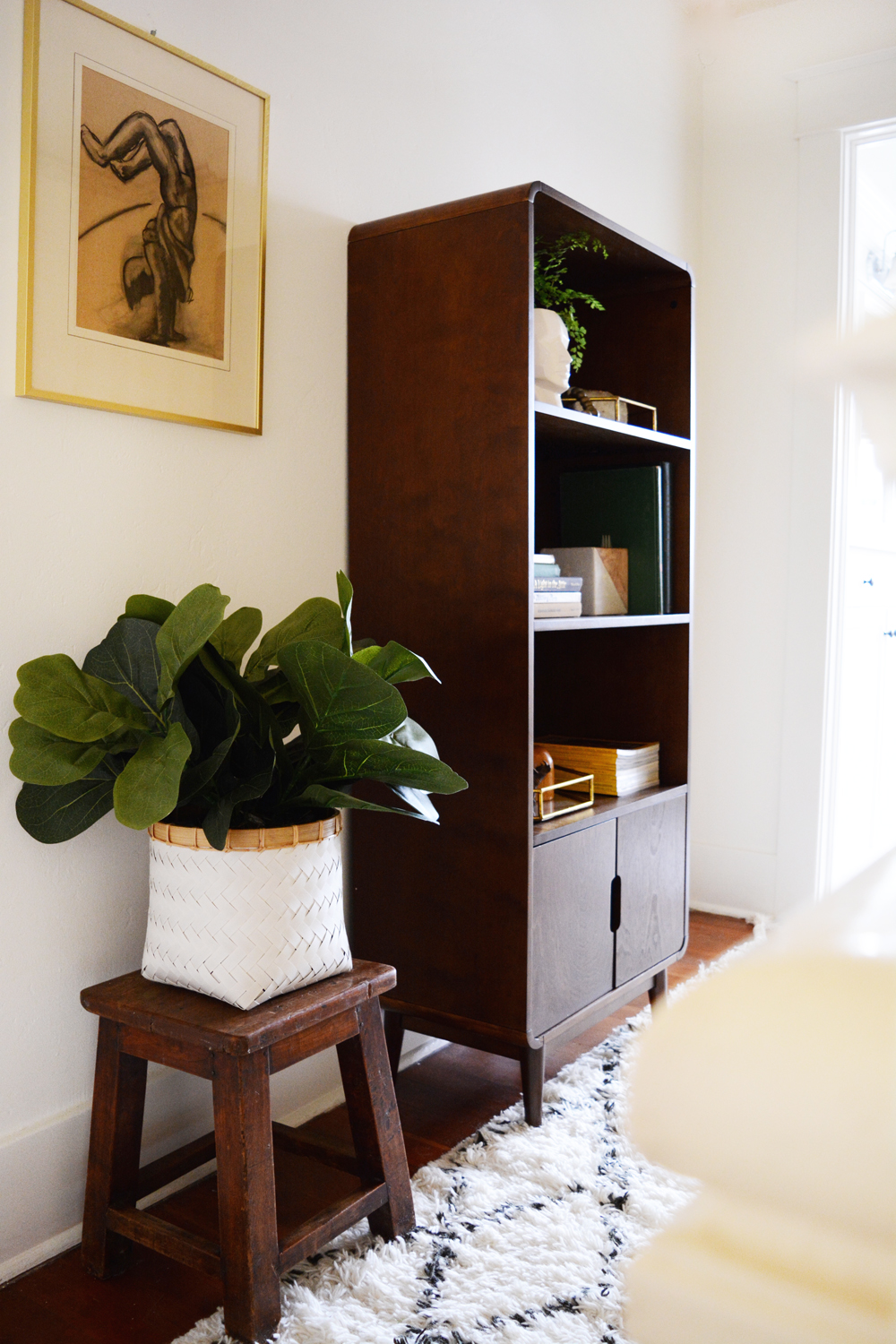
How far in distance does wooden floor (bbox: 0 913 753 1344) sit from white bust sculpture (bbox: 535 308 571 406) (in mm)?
1297

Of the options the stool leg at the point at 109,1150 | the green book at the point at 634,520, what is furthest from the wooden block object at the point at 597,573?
the stool leg at the point at 109,1150

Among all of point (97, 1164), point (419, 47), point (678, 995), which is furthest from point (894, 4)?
point (419, 47)

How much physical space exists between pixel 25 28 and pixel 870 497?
149 centimetres

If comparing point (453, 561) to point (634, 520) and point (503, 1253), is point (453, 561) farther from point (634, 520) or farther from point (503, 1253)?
point (503, 1253)

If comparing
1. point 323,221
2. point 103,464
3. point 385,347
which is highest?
point 323,221

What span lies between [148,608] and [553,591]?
0.77 meters

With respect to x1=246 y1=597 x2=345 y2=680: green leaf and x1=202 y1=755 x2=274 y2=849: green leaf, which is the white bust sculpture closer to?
x1=246 y1=597 x2=345 y2=680: green leaf

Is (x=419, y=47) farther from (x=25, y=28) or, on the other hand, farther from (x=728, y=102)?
(x=728, y=102)

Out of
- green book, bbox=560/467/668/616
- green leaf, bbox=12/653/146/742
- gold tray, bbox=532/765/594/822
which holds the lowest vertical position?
gold tray, bbox=532/765/594/822

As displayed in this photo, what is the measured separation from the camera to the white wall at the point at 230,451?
4.64 ft

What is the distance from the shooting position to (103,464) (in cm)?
150

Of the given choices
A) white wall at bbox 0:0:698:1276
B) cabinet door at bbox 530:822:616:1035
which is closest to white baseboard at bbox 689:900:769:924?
cabinet door at bbox 530:822:616:1035

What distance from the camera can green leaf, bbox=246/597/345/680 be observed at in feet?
4.70

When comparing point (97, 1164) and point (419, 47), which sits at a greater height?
point (419, 47)
